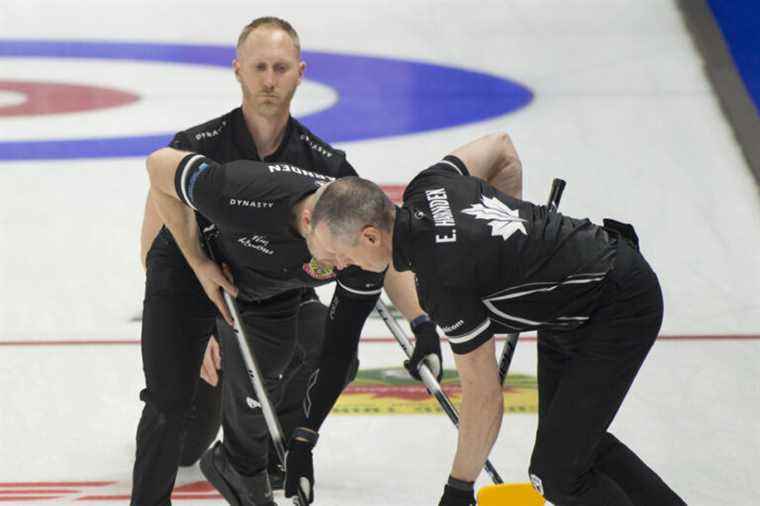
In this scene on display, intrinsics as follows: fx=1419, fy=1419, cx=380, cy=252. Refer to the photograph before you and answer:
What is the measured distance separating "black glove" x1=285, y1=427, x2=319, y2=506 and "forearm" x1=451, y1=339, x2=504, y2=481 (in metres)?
0.43

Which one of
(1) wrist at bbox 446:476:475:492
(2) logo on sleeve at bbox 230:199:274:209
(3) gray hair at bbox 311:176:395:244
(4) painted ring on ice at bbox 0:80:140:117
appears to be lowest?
(4) painted ring on ice at bbox 0:80:140:117

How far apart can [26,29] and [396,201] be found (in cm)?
430

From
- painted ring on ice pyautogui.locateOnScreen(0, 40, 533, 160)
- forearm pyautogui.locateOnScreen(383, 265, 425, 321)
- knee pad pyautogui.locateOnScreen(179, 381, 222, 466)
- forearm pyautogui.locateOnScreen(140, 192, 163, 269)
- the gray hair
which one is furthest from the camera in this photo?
painted ring on ice pyautogui.locateOnScreen(0, 40, 533, 160)

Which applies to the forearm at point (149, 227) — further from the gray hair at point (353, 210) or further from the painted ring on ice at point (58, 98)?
the painted ring on ice at point (58, 98)

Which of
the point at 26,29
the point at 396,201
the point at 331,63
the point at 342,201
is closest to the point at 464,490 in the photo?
the point at 342,201

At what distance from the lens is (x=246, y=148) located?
4.30m

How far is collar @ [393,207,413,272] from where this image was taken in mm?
3373

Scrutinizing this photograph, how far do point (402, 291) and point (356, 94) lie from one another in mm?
5026

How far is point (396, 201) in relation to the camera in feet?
23.8

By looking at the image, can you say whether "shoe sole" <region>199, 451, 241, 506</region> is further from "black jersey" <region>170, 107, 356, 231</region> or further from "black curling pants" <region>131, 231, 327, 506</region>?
"black jersey" <region>170, 107, 356, 231</region>

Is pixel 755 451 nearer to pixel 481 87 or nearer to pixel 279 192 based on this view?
pixel 279 192

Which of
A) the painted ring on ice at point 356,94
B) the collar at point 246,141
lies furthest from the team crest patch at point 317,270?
the painted ring on ice at point 356,94

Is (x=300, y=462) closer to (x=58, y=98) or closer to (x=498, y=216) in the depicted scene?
(x=498, y=216)

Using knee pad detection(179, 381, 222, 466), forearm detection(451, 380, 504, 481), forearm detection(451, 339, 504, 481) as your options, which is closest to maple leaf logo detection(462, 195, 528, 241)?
forearm detection(451, 339, 504, 481)
